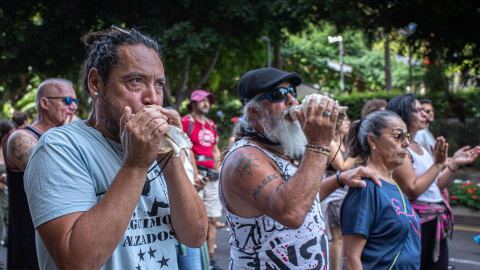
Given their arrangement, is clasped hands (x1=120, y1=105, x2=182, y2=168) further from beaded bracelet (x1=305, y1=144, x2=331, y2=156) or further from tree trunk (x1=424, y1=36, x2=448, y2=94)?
tree trunk (x1=424, y1=36, x2=448, y2=94)

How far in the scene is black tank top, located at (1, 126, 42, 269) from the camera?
3410 millimetres

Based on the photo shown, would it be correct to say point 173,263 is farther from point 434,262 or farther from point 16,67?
point 16,67

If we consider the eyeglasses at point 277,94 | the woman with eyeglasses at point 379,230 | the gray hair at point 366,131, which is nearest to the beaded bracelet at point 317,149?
the eyeglasses at point 277,94

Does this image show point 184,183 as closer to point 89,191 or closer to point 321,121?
point 89,191

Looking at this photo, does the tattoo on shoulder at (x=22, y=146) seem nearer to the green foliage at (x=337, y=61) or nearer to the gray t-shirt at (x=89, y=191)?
the gray t-shirt at (x=89, y=191)

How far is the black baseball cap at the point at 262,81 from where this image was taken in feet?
8.23

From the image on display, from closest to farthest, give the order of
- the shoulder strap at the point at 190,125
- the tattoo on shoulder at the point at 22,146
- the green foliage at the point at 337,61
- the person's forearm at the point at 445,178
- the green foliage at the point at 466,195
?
the tattoo on shoulder at the point at 22,146 → the person's forearm at the point at 445,178 → the shoulder strap at the point at 190,125 → the green foliage at the point at 466,195 → the green foliage at the point at 337,61

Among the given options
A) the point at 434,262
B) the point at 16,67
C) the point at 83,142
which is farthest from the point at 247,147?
the point at 16,67

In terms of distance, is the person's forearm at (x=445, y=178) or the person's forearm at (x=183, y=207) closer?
the person's forearm at (x=183, y=207)

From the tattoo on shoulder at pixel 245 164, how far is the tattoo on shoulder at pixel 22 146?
1.85 m

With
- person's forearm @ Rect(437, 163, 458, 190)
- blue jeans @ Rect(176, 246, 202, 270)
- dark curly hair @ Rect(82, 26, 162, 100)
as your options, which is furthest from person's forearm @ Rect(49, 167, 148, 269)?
person's forearm @ Rect(437, 163, 458, 190)

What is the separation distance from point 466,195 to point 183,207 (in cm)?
921

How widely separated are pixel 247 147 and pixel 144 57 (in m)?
0.92

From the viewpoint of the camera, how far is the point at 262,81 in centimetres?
254
